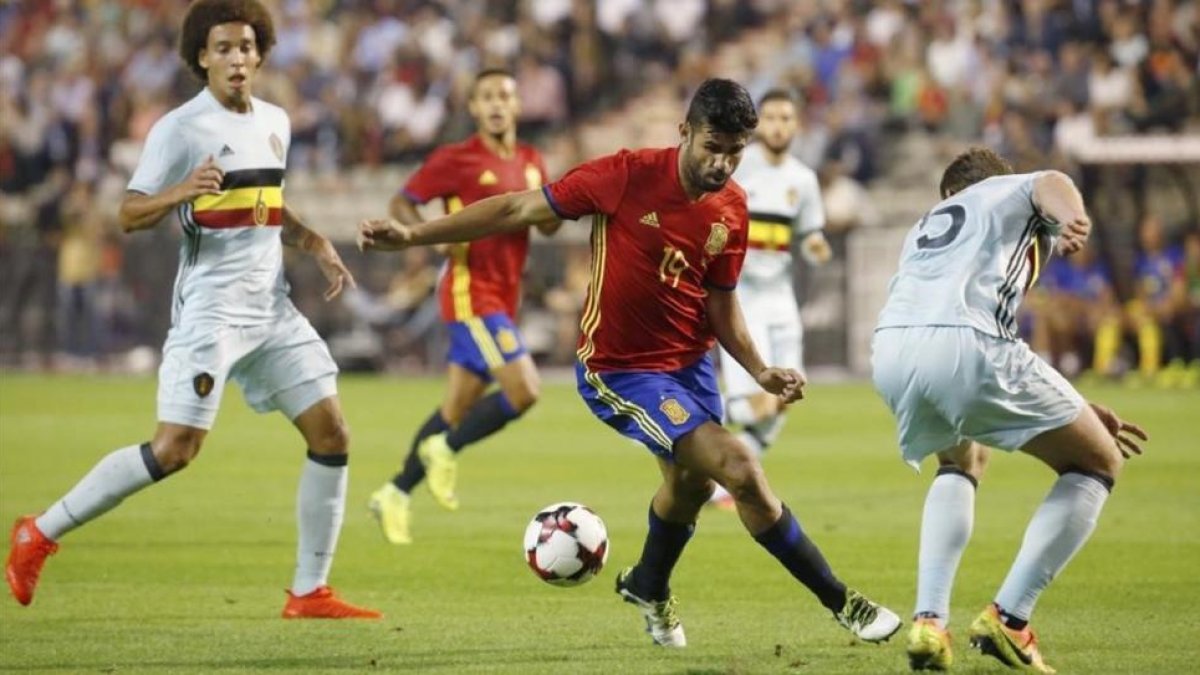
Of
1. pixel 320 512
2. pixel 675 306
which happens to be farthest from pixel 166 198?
pixel 675 306

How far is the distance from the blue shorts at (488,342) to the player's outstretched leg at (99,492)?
159 inches

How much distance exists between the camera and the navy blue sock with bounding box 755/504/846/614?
8391 millimetres

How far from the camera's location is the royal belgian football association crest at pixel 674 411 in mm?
8359

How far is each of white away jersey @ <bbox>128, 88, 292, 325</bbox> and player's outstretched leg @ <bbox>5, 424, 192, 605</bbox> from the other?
1.92 ft

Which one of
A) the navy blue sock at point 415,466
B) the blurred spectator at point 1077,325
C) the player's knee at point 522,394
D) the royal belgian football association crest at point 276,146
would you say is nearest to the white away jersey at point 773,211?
the player's knee at point 522,394

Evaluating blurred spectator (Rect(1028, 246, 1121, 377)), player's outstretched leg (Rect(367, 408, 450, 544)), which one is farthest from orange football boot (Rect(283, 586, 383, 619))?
blurred spectator (Rect(1028, 246, 1121, 377))

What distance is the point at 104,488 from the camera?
9227 mm

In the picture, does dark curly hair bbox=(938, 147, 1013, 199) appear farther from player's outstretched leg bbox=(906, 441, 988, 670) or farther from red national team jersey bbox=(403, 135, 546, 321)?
red national team jersey bbox=(403, 135, 546, 321)

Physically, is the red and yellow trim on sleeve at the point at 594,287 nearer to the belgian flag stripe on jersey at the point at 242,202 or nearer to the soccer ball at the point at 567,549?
the soccer ball at the point at 567,549

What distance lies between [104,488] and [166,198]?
1.29 metres

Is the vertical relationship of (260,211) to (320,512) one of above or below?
above

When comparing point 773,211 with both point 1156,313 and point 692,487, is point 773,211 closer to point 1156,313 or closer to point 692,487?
point 692,487

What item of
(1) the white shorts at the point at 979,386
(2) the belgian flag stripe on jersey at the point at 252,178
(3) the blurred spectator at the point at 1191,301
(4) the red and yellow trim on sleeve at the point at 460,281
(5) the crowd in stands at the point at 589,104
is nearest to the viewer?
(1) the white shorts at the point at 979,386

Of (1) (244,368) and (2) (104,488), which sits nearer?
(2) (104,488)
